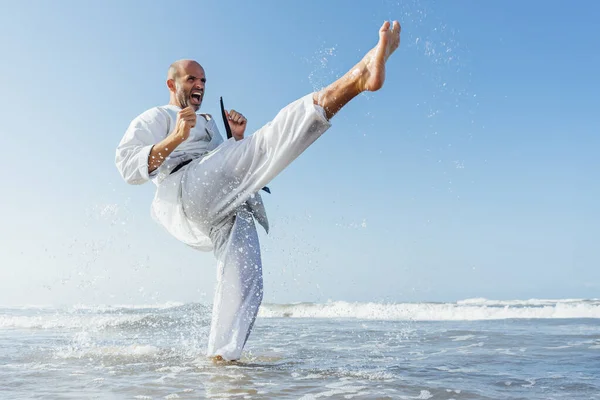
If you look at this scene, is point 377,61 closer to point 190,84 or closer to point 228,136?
point 228,136

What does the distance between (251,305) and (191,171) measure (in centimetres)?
108

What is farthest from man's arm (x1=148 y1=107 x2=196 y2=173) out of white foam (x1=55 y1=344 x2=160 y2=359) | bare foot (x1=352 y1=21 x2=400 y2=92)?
white foam (x1=55 y1=344 x2=160 y2=359)

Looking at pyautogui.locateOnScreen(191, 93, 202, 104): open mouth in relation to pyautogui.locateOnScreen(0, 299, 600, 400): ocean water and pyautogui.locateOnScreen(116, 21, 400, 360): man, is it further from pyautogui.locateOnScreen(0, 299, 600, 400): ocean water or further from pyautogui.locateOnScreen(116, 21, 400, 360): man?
pyautogui.locateOnScreen(0, 299, 600, 400): ocean water

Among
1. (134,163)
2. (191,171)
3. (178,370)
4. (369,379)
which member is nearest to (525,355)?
(369,379)

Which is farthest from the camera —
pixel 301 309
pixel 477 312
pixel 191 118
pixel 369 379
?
pixel 301 309

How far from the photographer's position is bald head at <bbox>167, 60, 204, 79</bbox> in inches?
166

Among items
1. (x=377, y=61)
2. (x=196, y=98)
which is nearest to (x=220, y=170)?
(x=196, y=98)

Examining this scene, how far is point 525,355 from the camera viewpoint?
15.3ft

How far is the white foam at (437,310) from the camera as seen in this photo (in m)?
14.2

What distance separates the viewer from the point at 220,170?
3629mm

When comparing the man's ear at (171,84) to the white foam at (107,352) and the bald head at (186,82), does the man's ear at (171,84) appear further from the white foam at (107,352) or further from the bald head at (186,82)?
the white foam at (107,352)

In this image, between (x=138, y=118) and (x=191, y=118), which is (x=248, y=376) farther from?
(x=138, y=118)

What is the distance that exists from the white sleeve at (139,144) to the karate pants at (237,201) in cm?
34

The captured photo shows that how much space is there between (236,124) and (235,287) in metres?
1.36
